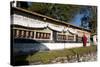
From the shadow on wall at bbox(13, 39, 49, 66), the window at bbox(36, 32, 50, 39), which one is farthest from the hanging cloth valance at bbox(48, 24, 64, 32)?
the shadow on wall at bbox(13, 39, 49, 66)

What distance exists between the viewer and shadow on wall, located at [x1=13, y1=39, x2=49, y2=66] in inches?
110

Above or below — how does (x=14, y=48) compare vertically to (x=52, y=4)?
below

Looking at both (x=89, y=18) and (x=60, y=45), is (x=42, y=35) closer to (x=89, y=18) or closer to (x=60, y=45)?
(x=60, y=45)

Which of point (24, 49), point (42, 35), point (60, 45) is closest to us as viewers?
point (24, 49)

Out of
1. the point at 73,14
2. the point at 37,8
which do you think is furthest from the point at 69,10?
the point at 37,8

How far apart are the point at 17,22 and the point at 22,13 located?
14 cm

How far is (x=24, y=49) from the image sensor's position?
2.85 metres

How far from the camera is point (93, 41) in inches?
131

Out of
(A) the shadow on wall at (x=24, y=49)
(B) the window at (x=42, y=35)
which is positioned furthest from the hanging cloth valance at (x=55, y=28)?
(A) the shadow on wall at (x=24, y=49)

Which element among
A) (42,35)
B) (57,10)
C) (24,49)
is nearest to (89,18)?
(57,10)

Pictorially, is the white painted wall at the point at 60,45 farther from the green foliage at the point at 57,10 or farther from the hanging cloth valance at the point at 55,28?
the green foliage at the point at 57,10

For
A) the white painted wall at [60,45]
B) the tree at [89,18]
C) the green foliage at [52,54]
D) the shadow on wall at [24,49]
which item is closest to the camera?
the shadow on wall at [24,49]

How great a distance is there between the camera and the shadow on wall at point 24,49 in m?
2.79
